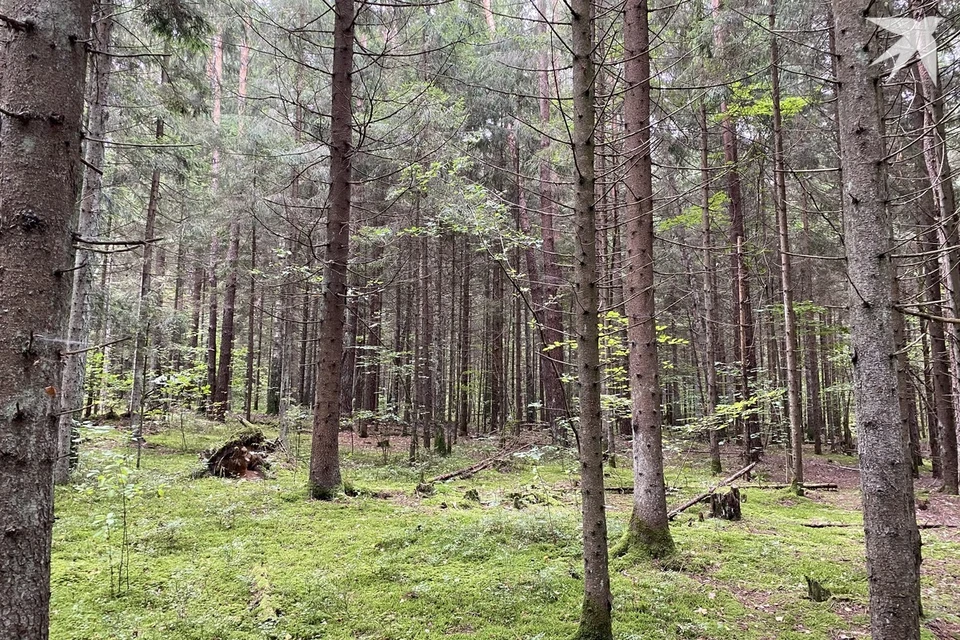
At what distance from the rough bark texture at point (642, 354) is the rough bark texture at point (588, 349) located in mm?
2039

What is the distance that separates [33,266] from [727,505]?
26.9 ft

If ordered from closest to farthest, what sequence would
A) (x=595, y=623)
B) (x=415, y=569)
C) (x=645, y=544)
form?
1. (x=595, y=623)
2. (x=415, y=569)
3. (x=645, y=544)

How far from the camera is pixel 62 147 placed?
7.86 feet

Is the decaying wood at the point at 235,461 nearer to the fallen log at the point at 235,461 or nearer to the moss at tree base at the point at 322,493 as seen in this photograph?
the fallen log at the point at 235,461

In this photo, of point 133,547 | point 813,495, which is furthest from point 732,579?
point 813,495

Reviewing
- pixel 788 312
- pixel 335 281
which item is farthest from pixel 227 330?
pixel 788 312

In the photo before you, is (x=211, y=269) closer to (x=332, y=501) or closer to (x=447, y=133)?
(x=447, y=133)

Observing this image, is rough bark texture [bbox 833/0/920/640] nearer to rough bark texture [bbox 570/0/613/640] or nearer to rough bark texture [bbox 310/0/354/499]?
rough bark texture [bbox 570/0/613/640]

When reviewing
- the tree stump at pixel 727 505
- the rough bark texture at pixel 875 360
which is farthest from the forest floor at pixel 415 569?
the rough bark texture at pixel 875 360

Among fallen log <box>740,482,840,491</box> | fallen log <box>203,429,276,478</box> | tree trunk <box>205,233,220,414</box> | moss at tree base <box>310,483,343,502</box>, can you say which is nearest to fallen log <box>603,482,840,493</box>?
fallen log <box>740,482,840,491</box>

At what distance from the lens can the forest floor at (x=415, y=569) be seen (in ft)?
12.2

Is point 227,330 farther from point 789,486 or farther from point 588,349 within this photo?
point 588,349

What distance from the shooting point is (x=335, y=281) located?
24.5 feet

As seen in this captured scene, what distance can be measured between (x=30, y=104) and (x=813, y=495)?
1262cm
